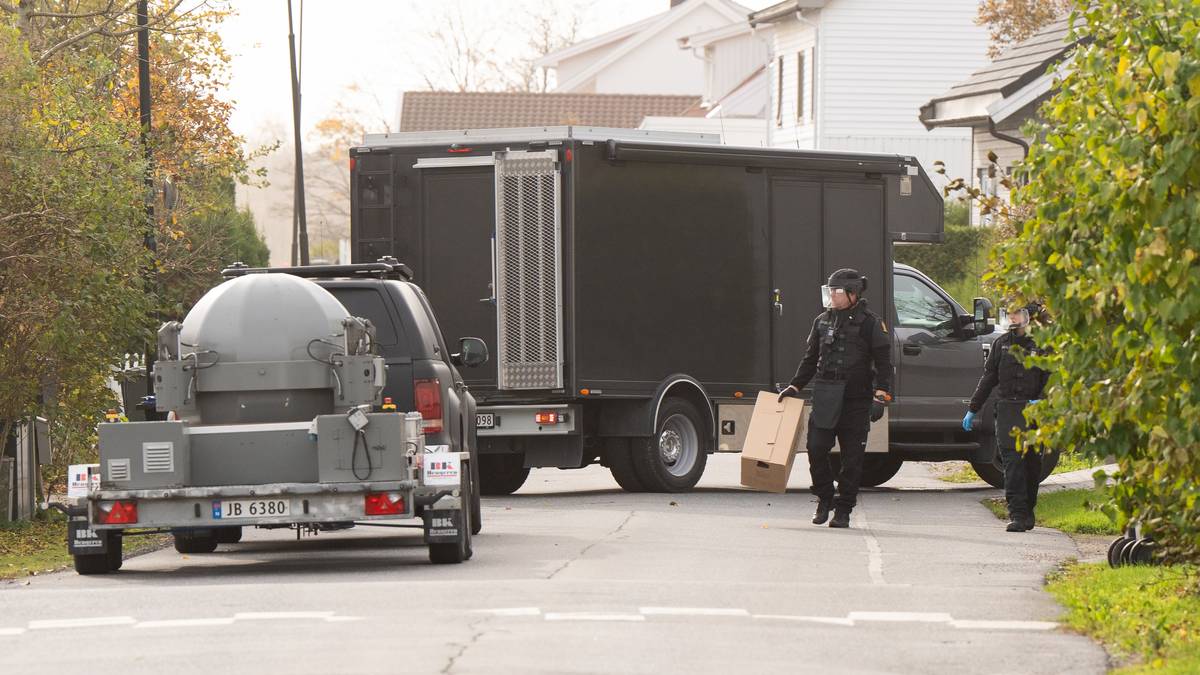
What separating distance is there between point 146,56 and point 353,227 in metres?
7.43

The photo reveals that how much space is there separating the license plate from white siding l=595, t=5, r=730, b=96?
70.5 meters

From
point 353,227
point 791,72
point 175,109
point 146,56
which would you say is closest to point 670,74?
point 791,72

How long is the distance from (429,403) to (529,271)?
5.20 metres

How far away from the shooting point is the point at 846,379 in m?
15.9

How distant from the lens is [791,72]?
52.0m

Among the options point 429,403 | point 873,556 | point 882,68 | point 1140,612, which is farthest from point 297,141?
point 1140,612

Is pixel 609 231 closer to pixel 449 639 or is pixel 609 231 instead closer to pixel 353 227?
pixel 353 227

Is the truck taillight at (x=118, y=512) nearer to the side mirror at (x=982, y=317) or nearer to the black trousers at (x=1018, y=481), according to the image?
the black trousers at (x=1018, y=481)

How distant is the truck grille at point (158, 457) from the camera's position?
1229 centimetres

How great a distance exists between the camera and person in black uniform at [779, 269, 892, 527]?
1580cm

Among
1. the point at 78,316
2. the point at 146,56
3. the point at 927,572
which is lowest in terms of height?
the point at 927,572

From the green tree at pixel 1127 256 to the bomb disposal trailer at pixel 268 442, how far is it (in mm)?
3626

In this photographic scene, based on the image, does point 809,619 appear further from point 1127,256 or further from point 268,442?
point 268,442

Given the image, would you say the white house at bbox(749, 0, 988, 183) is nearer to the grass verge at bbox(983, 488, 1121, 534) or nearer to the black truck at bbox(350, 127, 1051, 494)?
the black truck at bbox(350, 127, 1051, 494)
